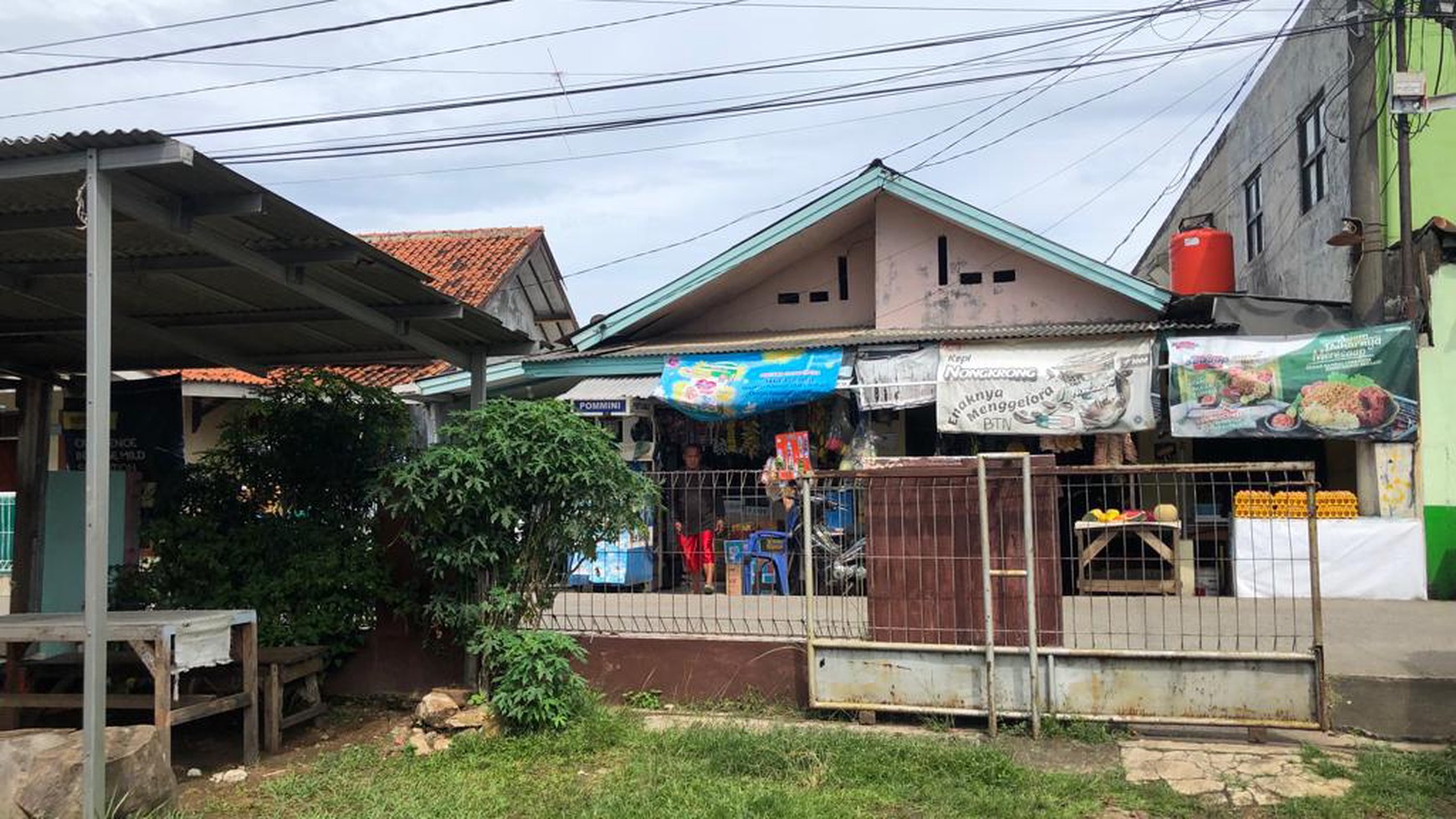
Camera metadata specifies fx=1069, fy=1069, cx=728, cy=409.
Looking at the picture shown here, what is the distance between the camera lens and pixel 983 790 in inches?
226

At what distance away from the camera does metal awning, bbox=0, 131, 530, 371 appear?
557 cm

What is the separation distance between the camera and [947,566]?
23.6 ft

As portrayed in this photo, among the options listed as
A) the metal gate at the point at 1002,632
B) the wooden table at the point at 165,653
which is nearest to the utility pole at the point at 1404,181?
the metal gate at the point at 1002,632

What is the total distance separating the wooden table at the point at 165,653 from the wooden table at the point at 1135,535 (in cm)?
641

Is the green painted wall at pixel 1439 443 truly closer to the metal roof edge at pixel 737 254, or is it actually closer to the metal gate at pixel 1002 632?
the metal gate at pixel 1002 632

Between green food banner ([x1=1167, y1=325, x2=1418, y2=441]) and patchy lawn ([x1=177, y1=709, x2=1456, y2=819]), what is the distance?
15.6ft

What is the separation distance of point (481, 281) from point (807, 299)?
847 centimetres

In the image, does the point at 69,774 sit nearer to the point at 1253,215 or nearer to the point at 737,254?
the point at 737,254

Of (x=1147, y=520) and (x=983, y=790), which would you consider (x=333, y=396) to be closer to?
(x=983, y=790)

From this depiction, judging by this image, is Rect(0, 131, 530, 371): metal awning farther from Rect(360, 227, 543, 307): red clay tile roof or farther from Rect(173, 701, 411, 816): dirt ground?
Rect(360, 227, 543, 307): red clay tile roof

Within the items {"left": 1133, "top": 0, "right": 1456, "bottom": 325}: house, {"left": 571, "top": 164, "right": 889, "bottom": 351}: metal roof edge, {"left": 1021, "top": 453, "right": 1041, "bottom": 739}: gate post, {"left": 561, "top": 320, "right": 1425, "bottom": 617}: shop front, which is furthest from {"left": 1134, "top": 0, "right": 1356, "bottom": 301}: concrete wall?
{"left": 1021, "top": 453, "right": 1041, "bottom": 739}: gate post

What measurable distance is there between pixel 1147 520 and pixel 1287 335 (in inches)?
90.4

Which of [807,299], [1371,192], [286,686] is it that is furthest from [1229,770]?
[807,299]

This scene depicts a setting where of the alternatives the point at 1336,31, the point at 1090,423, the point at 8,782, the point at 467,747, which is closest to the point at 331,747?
the point at 467,747
